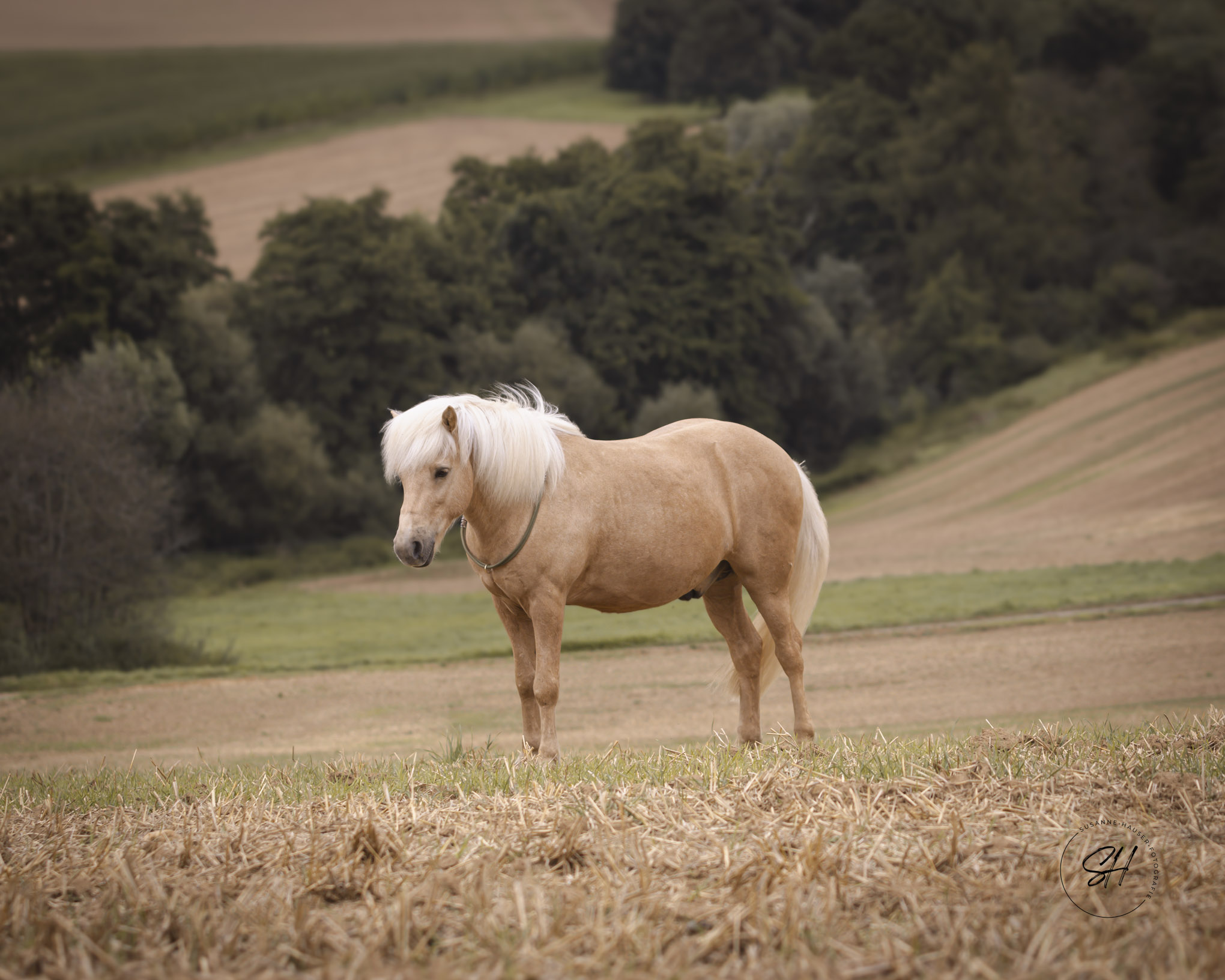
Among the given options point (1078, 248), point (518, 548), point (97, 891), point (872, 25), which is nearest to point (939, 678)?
point (518, 548)

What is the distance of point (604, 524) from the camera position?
707cm

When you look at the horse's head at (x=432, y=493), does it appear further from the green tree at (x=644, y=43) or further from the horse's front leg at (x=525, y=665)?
the green tree at (x=644, y=43)

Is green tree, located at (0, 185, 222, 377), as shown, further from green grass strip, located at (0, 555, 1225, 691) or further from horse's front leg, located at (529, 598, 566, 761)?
horse's front leg, located at (529, 598, 566, 761)

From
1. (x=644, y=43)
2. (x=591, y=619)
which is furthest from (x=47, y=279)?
(x=644, y=43)

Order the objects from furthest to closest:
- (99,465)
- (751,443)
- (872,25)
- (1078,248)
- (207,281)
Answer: (872,25) → (1078,248) → (207,281) → (99,465) → (751,443)

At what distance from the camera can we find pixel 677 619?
73.0ft

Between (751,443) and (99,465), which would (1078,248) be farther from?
(751,443)

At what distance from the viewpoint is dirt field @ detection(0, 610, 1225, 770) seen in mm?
11977

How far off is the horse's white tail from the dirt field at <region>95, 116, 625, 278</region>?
141ft

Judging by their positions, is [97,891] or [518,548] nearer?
[97,891]

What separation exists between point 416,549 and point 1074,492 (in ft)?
108

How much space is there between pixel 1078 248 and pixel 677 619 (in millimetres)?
49559

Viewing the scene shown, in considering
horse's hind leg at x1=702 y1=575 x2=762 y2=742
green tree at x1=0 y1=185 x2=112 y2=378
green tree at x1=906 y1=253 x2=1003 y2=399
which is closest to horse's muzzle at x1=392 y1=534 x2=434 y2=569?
horse's hind leg at x1=702 y1=575 x2=762 y2=742

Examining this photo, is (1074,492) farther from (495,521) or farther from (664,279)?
(495,521)
